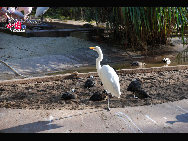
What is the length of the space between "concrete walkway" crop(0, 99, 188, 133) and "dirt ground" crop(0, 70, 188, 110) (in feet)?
0.91

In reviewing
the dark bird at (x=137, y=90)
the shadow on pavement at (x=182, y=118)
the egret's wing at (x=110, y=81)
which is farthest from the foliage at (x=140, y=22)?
the shadow on pavement at (x=182, y=118)

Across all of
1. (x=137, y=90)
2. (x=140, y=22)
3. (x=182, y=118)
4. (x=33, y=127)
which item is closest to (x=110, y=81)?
(x=137, y=90)

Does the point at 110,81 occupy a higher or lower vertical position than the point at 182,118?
higher

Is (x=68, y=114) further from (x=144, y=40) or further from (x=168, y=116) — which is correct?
(x=144, y=40)

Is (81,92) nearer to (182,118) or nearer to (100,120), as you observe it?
(100,120)

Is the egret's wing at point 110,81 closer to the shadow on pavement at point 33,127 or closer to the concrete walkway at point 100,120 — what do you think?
the concrete walkway at point 100,120

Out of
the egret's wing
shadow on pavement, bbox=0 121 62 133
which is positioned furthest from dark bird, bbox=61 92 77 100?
shadow on pavement, bbox=0 121 62 133

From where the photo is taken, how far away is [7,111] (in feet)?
11.3

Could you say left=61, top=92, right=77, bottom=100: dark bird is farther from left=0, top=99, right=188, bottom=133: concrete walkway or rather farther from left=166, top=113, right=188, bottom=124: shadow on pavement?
left=166, top=113, right=188, bottom=124: shadow on pavement

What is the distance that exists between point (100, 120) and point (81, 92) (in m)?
1.17

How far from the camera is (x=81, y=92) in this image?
4289 mm

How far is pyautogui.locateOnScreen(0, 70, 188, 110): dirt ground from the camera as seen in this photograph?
12.5 feet

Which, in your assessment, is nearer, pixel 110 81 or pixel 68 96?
pixel 110 81
